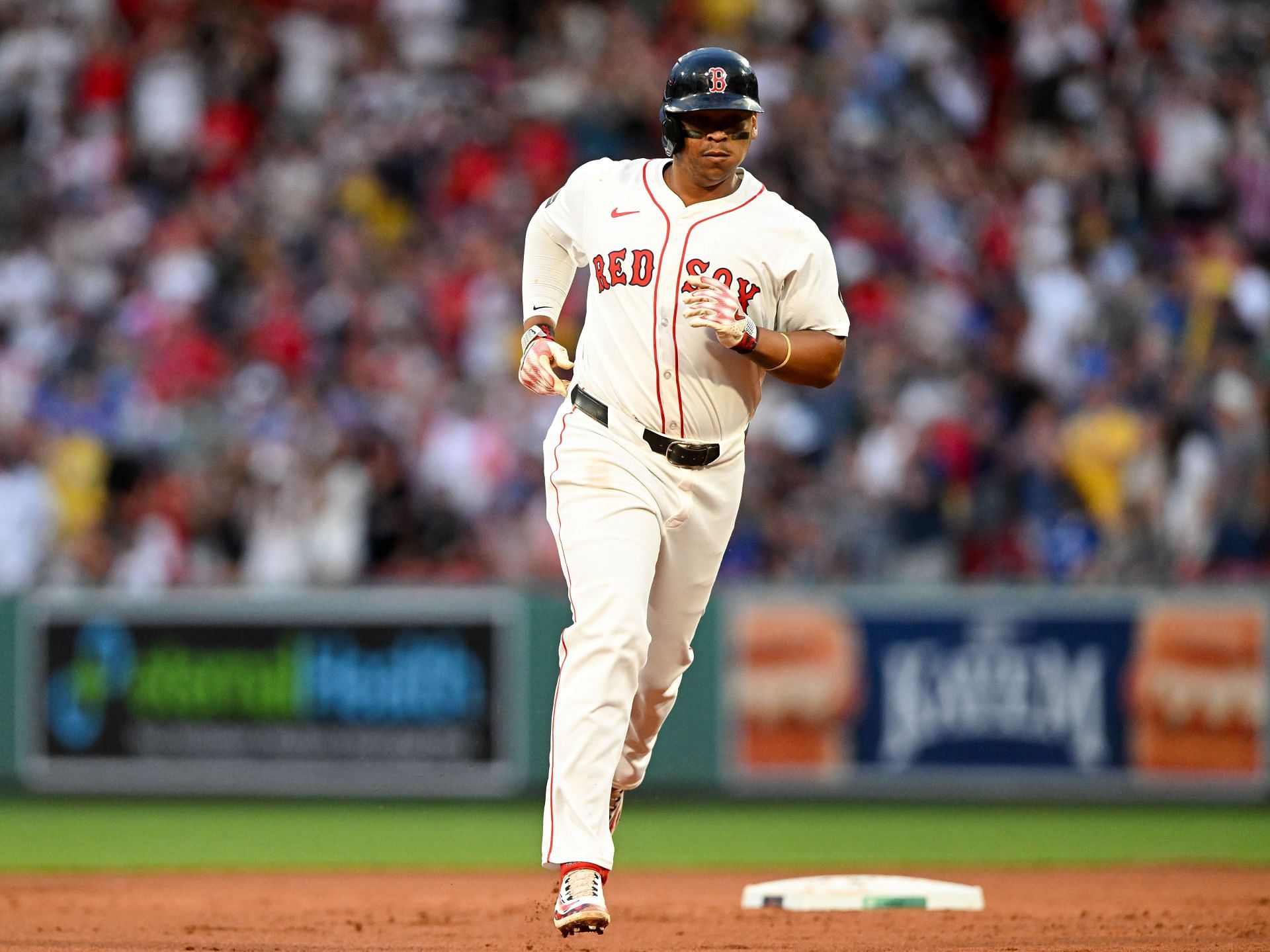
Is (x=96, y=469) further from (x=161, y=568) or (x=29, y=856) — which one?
(x=29, y=856)

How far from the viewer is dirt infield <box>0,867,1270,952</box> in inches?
221

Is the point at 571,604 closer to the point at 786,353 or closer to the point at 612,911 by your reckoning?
the point at 786,353

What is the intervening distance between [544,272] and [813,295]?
84cm

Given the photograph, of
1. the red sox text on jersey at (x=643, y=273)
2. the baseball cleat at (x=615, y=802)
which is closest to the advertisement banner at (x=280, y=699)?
the baseball cleat at (x=615, y=802)

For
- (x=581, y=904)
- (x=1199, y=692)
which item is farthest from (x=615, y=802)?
(x=1199, y=692)

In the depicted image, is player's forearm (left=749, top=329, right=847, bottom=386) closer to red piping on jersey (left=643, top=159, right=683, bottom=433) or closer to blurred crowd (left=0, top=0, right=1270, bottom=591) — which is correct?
red piping on jersey (left=643, top=159, right=683, bottom=433)

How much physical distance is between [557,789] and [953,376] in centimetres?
769

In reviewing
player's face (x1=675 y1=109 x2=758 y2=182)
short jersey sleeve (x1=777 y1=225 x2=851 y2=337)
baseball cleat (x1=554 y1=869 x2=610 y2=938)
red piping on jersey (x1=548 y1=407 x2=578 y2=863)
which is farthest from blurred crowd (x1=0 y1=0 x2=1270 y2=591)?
baseball cleat (x1=554 y1=869 x2=610 y2=938)

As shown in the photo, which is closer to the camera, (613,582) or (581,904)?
(581,904)

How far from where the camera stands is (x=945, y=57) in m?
14.6

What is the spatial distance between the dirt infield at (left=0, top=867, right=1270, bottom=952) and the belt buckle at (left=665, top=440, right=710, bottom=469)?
1.30 meters

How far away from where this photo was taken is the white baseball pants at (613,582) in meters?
5.05

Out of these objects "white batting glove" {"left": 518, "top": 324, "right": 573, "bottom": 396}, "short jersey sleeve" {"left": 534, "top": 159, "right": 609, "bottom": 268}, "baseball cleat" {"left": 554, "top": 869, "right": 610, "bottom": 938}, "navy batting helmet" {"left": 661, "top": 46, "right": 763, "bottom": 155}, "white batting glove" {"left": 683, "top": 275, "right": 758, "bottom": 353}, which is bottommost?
"baseball cleat" {"left": 554, "top": 869, "right": 610, "bottom": 938}

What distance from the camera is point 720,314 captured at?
4.98 metres
